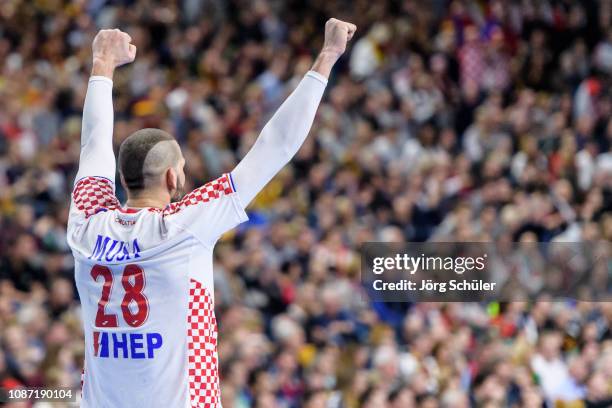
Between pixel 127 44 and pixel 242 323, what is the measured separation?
32.1 ft

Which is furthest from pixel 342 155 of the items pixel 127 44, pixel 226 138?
pixel 127 44

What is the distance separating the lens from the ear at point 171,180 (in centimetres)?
408

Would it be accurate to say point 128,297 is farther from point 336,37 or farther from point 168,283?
point 336,37

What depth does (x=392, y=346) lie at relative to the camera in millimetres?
13984

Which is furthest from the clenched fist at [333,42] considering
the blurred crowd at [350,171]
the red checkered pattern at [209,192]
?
the blurred crowd at [350,171]

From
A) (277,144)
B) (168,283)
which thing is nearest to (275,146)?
(277,144)

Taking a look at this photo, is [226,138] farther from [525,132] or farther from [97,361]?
[97,361]

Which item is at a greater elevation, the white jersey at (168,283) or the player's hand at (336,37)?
the player's hand at (336,37)

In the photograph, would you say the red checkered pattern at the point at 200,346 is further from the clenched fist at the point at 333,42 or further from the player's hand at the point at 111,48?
the player's hand at the point at 111,48

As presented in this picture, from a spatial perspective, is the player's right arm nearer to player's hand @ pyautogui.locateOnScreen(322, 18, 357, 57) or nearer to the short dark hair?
the short dark hair

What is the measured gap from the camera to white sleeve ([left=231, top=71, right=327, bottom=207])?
3932 mm

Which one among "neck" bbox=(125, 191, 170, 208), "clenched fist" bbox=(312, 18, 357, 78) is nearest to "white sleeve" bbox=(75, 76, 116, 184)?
"neck" bbox=(125, 191, 170, 208)

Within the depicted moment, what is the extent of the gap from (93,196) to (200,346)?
70 centimetres

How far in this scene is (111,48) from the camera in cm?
455
